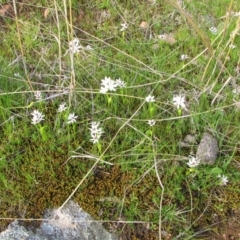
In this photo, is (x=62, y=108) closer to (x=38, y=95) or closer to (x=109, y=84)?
(x=38, y=95)

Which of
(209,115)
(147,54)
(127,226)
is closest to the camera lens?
(127,226)

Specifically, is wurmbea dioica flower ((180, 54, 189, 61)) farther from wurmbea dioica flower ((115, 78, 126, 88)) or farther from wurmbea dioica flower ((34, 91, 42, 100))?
wurmbea dioica flower ((34, 91, 42, 100))

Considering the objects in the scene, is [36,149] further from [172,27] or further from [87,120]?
[172,27]

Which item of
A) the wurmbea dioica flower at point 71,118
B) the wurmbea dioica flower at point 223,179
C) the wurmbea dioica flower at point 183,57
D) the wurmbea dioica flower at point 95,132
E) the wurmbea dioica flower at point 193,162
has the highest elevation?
the wurmbea dioica flower at point 183,57

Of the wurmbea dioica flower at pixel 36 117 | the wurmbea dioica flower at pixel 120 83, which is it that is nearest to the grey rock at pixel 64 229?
the wurmbea dioica flower at pixel 36 117

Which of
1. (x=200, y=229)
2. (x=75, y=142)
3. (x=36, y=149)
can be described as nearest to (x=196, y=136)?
(x=200, y=229)

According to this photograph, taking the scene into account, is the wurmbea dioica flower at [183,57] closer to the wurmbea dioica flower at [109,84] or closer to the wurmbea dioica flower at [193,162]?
the wurmbea dioica flower at [109,84]
